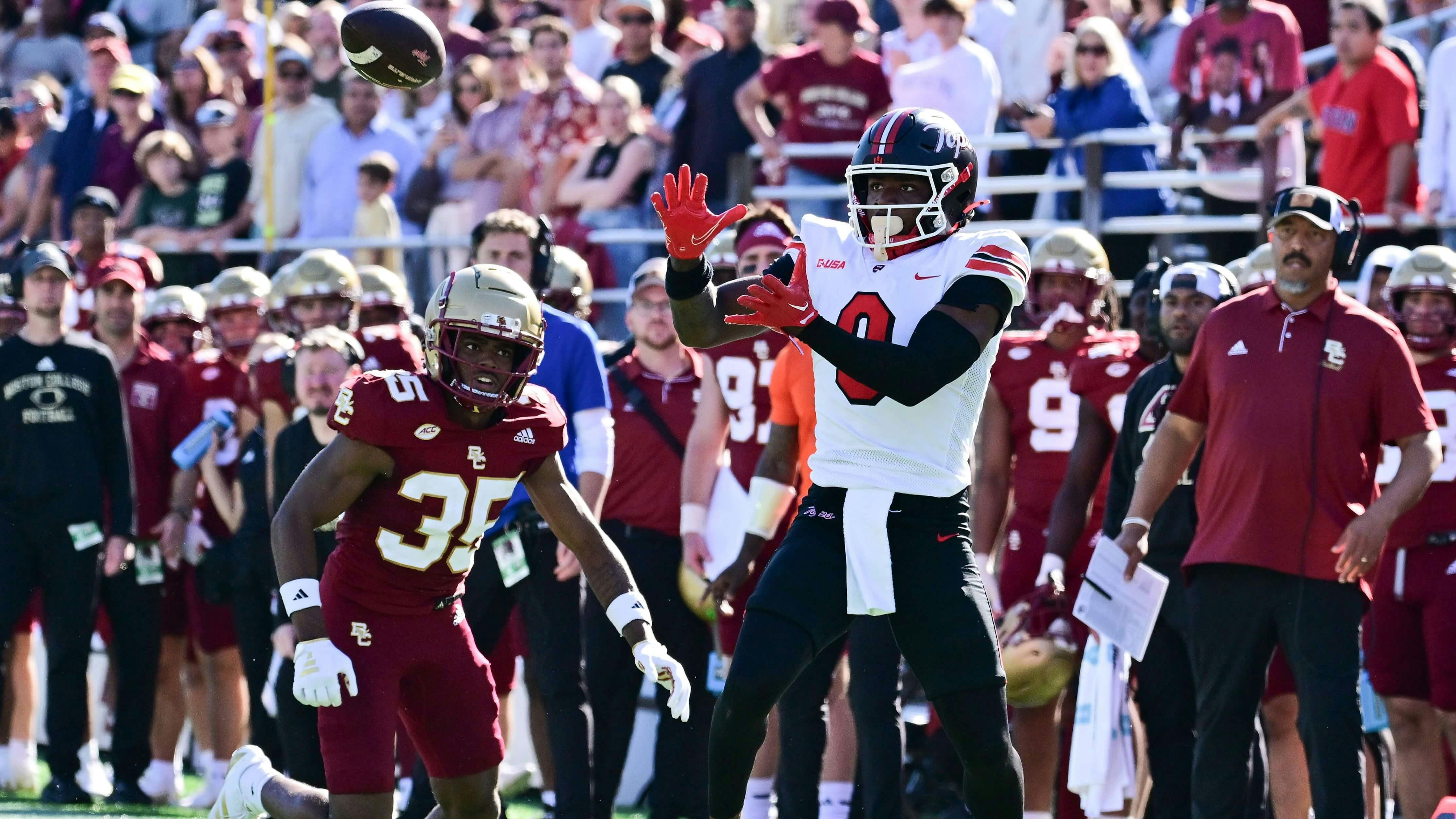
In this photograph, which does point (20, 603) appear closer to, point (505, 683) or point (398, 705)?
point (505, 683)

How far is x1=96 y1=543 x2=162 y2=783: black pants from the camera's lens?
8.55 metres

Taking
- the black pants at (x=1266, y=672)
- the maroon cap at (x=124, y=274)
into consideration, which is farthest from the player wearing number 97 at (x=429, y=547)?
the maroon cap at (x=124, y=274)

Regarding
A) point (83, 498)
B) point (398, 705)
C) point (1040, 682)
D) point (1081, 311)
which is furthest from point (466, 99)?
point (398, 705)

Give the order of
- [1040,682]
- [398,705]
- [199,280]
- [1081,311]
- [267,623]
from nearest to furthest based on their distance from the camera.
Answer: [398,705] → [1040,682] → [1081,311] → [267,623] → [199,280]

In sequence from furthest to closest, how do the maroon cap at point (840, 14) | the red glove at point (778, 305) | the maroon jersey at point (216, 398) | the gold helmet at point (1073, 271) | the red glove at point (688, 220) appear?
the maroon cap at point (840, 14)
the maroon jersey at point (216, 398)
the gold helmet at point (1073, 271)
the red glove at point (688, 220)
the red glove at point (778, 305)

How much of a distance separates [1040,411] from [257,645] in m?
3.26

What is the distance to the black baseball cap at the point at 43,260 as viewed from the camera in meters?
8.66

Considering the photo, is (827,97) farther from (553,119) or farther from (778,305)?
(778,305)

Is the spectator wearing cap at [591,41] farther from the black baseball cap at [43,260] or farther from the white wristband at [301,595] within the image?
the white wristband at [301,595]

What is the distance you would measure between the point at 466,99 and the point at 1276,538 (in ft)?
22.3

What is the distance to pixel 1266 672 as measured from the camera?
242 inches

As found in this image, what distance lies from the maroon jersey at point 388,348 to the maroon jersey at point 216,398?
48.6 inches

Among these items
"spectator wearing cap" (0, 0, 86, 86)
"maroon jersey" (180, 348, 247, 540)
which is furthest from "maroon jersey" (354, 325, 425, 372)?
"spectator wearing cap" (0, 0, 86, 86)

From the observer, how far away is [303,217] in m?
11.8
